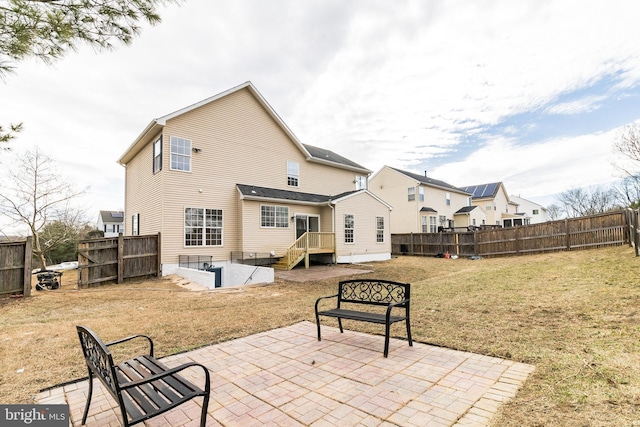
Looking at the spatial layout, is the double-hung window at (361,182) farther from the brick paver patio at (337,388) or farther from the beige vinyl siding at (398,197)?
the brick paver patio at (337,388)

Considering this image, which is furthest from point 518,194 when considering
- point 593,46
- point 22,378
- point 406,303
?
point 22,378

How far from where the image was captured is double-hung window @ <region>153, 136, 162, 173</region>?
47.9 ft

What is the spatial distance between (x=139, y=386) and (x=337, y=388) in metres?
1.93

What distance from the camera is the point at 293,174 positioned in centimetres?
1942

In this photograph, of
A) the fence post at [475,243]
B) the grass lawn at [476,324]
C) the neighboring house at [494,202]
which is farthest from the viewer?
the neighboring house at [494,202]

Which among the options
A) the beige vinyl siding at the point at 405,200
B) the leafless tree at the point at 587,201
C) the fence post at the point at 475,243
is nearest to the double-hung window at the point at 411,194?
the beige vinyl siding at the point at 405,200

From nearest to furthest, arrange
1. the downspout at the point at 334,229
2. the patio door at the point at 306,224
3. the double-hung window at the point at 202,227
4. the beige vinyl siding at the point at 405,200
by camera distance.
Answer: the double-hung window at the point at 202,227 < the downspout at the point at 334,229 < the patio door at the point at 306,224 < the beige vinyl siding at the point at 405,200

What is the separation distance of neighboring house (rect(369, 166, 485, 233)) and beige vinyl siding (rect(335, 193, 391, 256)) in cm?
1036

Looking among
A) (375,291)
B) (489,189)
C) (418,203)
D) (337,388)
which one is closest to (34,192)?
(375,291)

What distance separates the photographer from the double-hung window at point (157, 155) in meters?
14.6

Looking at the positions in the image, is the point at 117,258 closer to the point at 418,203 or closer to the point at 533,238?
the point at 533,238

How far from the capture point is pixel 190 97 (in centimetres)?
1673

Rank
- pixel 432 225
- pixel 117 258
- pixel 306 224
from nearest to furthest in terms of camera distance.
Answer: pixel 117 258
pixel 306 224
pixel 432 225

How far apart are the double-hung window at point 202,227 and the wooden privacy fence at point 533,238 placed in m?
15.9
